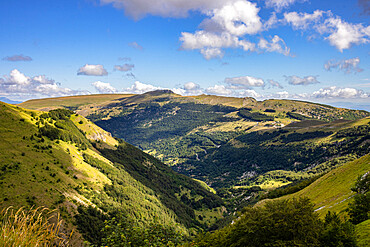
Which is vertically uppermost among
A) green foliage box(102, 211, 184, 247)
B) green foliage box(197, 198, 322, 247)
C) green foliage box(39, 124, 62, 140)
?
green foliage box(39, 124, 62, 140)

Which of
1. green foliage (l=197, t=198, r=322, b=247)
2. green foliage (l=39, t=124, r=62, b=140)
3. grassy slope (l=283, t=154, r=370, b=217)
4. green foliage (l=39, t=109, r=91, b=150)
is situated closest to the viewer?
green foliage (l=197, t=198, r=322, b=247)

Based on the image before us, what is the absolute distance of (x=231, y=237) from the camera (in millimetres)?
39594

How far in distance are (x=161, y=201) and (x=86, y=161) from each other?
80577 millimetres

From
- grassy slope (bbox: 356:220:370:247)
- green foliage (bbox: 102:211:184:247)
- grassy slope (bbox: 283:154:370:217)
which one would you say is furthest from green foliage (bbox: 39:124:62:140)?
grassy slope (bbox: 356:220:370:247)

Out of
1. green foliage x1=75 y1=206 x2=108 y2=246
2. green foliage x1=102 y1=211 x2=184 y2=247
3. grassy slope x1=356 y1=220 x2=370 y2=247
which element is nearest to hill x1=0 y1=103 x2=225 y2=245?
green foliage x1=75 y1=206 x2=108 y2=246

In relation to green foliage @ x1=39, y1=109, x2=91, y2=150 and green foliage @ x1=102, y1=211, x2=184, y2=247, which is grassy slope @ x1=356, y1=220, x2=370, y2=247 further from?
green foliage @ x1=39, y1=109, x2=91, y2=150

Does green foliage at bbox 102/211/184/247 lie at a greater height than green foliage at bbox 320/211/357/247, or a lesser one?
greater

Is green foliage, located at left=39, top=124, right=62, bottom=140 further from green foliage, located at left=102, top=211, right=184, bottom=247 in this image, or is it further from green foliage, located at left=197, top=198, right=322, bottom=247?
green foliage, located at left=197, top=198, right=322, bottom=247

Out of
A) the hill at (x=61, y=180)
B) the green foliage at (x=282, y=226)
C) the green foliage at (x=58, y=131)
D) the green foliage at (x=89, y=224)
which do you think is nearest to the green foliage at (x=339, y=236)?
the green foliage at (x=282, y=226)

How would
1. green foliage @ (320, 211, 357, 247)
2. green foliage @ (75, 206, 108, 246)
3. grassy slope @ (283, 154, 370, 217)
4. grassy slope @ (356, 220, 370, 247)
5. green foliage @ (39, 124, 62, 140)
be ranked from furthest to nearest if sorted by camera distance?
green foliage @ (39, 124, 62, 140) < green foliage @ (75, 206, 108, 246) < grassy slope @ (283, 154, 370, 217) < green foliage @ (320, 211, 357, 247) < grassy slope @ (356, 220, 370, 247)

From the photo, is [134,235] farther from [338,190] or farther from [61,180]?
[61,180]

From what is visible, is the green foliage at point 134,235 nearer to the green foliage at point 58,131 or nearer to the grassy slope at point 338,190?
the grassy slope at point 338,190

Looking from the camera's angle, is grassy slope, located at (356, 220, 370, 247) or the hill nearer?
grassy slope, located at (356, 220, 370, 247)

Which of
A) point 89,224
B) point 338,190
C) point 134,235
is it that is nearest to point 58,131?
point 89,224
